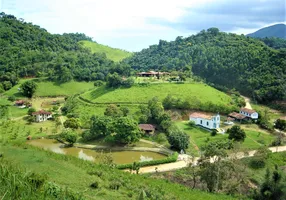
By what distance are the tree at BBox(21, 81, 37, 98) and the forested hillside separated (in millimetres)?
23472

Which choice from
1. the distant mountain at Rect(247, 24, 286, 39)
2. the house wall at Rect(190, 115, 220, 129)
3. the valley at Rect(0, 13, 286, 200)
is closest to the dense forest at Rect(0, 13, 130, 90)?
the valley at Rect(0, 13, 286, 200)

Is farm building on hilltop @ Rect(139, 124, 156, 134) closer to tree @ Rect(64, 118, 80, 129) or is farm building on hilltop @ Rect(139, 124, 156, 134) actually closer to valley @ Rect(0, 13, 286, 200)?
valley @ Rect(0, 13, 286, 200)

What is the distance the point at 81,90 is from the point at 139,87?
39.6ft

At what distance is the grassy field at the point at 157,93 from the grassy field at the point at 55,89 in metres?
6.15

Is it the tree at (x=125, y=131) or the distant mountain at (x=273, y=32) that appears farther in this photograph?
the distant mountain at (x=273, y=32)

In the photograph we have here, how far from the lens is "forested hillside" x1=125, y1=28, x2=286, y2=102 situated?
43938mm

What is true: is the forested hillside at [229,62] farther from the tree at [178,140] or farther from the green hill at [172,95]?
the tree at [178,140]

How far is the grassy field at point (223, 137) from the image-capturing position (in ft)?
83.9

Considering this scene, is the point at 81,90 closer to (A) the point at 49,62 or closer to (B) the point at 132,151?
(A) the point at 49,62

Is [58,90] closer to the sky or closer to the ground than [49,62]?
closer to the ground

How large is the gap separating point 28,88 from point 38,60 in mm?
15477

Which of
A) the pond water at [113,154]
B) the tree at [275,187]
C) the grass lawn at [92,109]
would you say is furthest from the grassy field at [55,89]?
the tree at [275,187]

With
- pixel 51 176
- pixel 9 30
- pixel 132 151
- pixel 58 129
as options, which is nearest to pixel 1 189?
pixel 51 176

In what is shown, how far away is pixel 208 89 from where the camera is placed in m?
40.8
